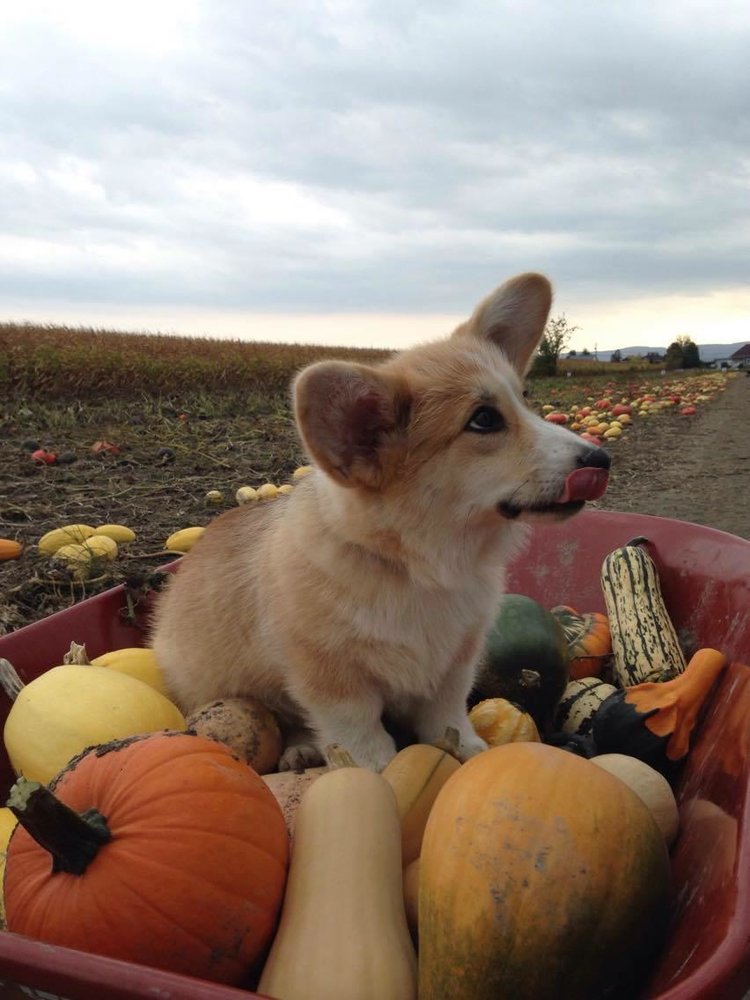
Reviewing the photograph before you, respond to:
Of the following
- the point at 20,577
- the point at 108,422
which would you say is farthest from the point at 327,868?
the point at 108,422

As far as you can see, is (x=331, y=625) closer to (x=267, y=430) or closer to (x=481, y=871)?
(x=481, y=871)

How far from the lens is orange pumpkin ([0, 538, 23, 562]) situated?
170 inches

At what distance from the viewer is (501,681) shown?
8.68 ft

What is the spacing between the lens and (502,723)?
7.77 ft

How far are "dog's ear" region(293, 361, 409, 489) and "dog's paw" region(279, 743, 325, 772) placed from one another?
0.78m

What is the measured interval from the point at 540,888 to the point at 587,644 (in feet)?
6.26

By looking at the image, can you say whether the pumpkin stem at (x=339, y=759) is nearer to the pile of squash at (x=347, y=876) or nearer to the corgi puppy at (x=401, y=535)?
the pile of squash at (x=347, y=876)

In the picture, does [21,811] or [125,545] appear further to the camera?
[125,545]

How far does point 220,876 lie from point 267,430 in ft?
31.6

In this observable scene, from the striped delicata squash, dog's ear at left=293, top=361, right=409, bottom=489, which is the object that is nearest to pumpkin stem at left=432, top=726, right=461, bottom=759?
dog's ear at left=293, top=361, right=409, bottom=489

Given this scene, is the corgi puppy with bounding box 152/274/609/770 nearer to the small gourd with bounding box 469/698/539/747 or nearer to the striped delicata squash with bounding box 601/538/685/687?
the small gourd with bounding box 469/698/539/747

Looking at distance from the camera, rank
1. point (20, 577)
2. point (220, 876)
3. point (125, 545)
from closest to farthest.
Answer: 1. point (220, 876)
2. point (20, 577)
3. point (125, 545)

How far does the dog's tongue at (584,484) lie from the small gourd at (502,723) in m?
0.77

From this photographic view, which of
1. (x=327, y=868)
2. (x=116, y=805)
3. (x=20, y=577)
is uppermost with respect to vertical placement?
(x=116, y=805)
